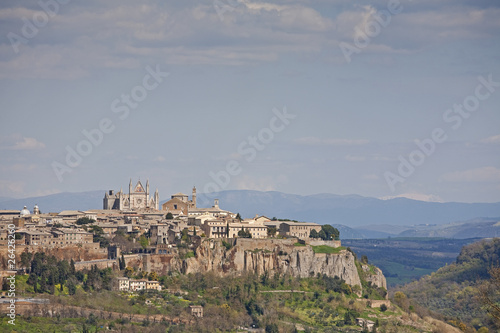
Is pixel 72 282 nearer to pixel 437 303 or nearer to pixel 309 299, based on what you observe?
pixel 309 299

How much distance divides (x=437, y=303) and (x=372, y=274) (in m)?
34.9

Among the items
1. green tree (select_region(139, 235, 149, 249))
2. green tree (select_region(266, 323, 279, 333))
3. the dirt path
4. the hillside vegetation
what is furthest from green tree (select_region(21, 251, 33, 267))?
the hillside vegetation

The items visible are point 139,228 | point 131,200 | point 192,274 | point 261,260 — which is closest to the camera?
point 192,274

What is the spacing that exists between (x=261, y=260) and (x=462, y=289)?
5574 centimetres

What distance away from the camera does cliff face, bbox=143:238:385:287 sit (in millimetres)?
82938

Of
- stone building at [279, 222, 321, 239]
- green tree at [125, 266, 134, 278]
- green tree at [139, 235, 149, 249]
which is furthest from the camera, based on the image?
stone building at [279, 222, 321, 239]

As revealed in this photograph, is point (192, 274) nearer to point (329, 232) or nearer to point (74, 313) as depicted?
point (74, 313)

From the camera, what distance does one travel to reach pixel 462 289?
434ft

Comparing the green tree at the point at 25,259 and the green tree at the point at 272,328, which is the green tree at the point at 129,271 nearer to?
the green tree at the point at 25,259

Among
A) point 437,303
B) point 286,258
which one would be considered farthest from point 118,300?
point 437,303

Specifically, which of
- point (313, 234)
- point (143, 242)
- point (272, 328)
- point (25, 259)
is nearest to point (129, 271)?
point (143, 242)

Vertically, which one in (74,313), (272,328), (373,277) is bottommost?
(272,328)

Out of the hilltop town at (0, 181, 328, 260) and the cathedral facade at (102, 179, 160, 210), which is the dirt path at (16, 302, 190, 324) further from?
the cathedral facade at (102, 179, 160, 210)

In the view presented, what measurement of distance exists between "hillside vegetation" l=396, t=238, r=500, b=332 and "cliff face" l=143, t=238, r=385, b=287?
9.30 metres
